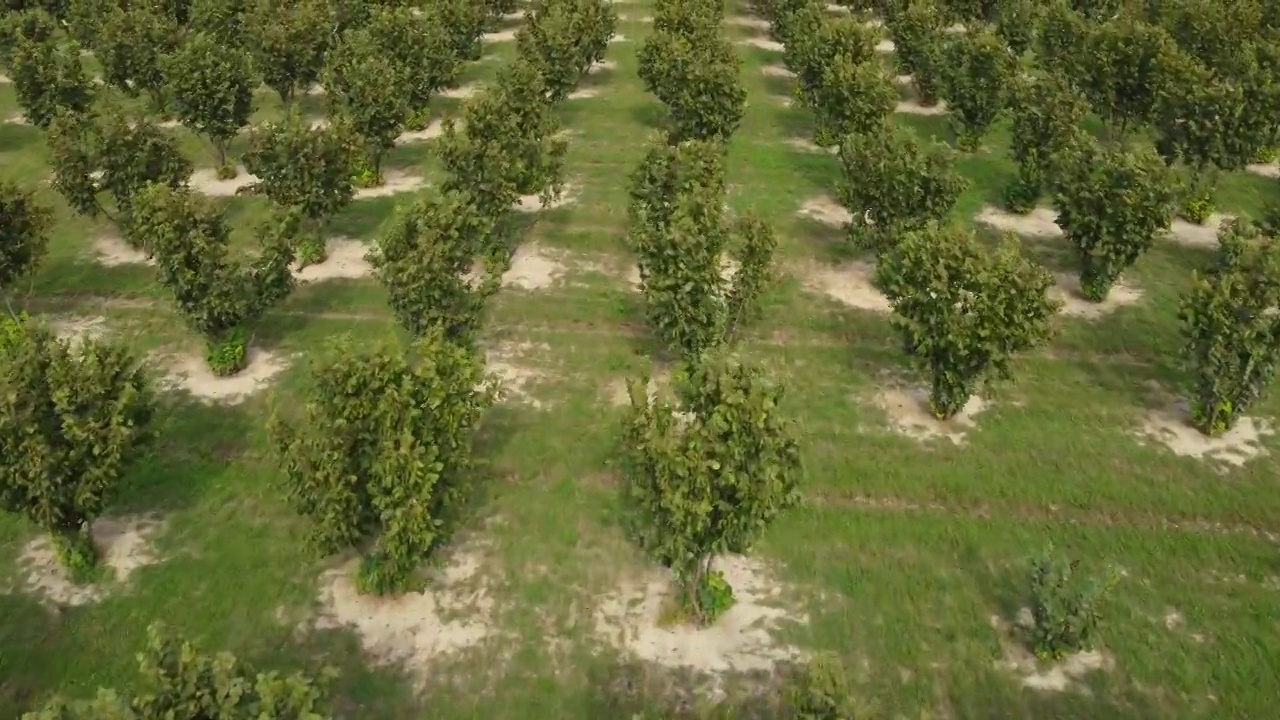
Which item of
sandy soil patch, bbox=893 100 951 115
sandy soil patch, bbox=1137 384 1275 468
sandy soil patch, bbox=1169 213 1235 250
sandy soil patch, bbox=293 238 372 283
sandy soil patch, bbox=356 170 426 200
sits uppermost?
sandy soil patch, bbox=893 100 951 115

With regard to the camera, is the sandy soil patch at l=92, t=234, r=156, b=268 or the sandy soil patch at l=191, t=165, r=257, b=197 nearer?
the sandy soil patch at l=92, t=234, r=156, b=268

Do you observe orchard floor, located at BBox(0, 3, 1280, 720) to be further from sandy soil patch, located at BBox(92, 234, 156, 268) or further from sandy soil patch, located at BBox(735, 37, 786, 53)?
sandy soil patch, located at BBox(735, 37, 786, 53)

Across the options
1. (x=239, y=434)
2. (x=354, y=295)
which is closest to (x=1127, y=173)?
(x=354, y=295)

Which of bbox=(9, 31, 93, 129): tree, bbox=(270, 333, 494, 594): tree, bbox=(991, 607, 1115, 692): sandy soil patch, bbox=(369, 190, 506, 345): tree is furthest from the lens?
bbox=(9, 31, 93, 129): tree

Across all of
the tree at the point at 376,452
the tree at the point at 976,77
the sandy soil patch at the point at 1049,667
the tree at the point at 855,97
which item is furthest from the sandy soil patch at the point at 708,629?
the tree at the point at 976,77

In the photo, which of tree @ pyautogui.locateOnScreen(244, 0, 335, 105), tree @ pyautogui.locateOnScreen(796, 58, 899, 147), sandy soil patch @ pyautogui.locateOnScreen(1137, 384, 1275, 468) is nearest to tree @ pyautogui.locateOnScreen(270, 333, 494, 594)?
sandy soil patch @ pyautogui.locateOnScreen(1137, 384, 1275, 468)

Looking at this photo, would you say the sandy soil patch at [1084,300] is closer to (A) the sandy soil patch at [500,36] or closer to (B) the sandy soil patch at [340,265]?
(B) the sandy soil patch at [340,265]

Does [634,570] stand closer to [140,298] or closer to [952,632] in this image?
[952,632]

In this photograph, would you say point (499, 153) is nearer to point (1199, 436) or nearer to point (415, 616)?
point (415, 616)
